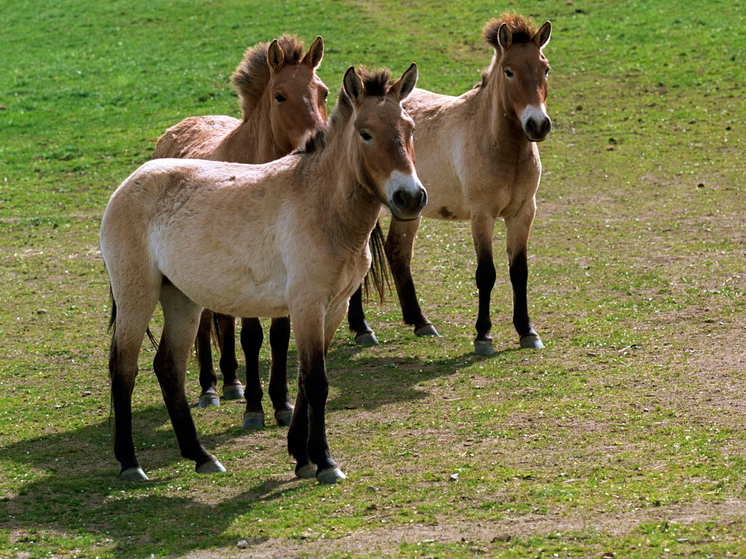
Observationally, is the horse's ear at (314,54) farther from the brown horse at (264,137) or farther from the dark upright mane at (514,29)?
the dark upright mane at (514,29)

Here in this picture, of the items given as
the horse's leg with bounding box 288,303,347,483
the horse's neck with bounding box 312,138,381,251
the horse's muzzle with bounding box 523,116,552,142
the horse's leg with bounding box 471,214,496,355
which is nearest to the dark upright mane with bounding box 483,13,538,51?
the horse's muzzle with bounding box 523,116,552,142

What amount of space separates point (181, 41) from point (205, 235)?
20886 mm

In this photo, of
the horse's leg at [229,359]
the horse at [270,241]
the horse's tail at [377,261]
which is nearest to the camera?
the horse at [270,241]

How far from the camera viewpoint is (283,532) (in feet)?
16.8

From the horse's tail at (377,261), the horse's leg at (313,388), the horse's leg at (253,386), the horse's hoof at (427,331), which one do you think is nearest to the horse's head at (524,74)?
the horse's tail at (377,261)

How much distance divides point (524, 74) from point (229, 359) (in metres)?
3.64

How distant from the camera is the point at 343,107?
19.4ft

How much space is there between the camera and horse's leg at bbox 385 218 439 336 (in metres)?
9.73

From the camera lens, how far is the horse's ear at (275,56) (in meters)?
7.65

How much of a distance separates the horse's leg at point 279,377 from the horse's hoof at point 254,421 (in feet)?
0.40

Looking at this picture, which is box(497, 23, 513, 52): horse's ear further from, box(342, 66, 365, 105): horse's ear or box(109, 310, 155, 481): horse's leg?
box(109, 310, 155, 481): horse's leg

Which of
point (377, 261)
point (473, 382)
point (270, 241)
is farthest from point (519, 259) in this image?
point (270, 241)

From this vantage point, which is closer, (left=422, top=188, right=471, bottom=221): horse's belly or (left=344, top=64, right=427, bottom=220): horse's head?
(left=344, top=64, right=427, bottom=220): horse's head

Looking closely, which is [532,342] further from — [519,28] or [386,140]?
[386,140]
